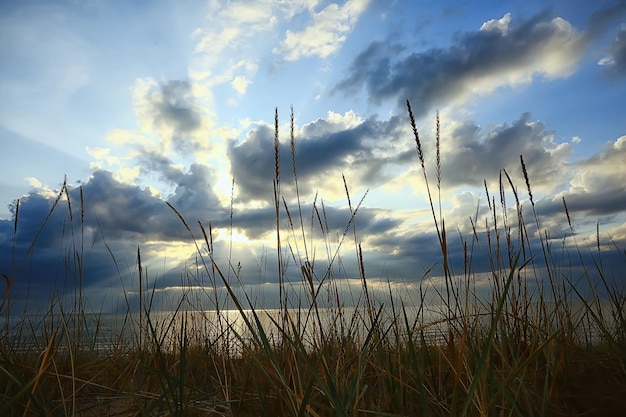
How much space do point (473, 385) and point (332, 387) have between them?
352 mm

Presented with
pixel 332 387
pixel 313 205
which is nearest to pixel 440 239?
pixel 332 387

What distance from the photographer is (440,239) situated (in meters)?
1.77

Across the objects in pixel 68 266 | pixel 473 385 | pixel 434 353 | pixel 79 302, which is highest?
pixel 68 266

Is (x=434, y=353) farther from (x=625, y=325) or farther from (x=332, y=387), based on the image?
(x=332, y=387)

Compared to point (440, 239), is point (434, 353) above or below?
below

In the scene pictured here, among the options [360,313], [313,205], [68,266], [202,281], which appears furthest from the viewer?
[202,281]

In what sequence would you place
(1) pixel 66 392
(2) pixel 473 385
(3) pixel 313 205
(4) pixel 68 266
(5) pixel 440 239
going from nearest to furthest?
(2) pixel 473 385, (5) pixel 440 239, (1) pixel 66 392, (3) pixel 313 205, (4) pixel 68 266

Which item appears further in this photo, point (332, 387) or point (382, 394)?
point (382, 394)

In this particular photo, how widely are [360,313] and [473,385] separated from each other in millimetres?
2018

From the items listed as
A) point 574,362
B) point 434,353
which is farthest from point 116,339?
point 574,362

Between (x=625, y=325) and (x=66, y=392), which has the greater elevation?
(x=625, y=325)

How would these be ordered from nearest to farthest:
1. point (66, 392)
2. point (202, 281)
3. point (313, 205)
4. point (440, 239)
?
point (440, 239)
point (66, 392)
point (313, 205)
point (202, 281)

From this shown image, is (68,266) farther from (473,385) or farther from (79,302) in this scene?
(473,385)

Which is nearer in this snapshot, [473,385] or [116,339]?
[473,385]
